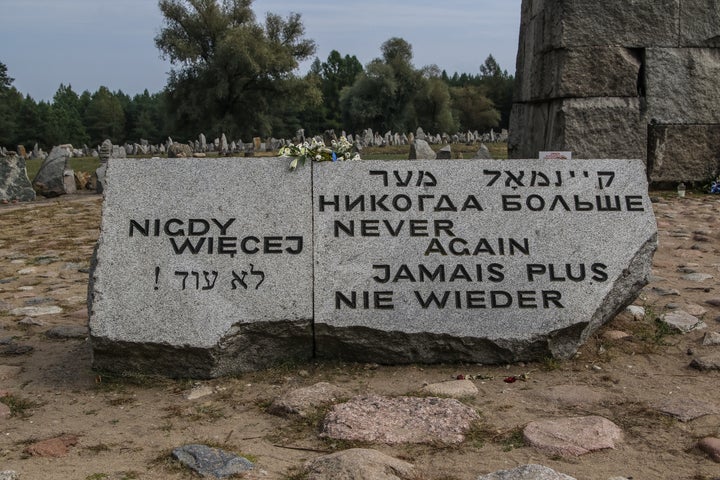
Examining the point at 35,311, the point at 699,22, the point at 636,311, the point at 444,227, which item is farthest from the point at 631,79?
the point at 35,311

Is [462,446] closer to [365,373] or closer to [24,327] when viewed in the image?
[365,373]

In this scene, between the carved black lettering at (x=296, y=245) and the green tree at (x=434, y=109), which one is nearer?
the carved black lettering at (x=296, y=245)

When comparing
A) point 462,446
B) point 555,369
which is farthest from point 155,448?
point 555,369

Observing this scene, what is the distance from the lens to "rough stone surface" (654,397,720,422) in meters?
3.40

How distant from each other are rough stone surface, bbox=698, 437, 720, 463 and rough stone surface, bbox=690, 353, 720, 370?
97 centimetres

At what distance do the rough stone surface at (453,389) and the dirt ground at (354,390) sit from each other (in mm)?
68

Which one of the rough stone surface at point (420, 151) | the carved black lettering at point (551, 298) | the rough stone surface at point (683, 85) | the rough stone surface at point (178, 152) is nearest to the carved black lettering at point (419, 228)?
the carved black lettering at point (551, 298)

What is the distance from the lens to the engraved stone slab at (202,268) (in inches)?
157

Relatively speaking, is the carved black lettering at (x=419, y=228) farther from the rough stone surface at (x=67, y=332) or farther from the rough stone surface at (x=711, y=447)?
the rough stone surface at (x=67, y=332)

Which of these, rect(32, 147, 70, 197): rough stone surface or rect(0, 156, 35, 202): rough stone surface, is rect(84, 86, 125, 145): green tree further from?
rect(0, 156, 35, 202): rough stone surface

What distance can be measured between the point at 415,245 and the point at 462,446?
1376 millimetres

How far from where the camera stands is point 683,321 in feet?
15.6

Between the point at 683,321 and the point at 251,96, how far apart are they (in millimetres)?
38271

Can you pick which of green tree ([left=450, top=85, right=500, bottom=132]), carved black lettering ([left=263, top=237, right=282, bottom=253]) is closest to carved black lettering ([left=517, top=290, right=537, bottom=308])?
carved black lettering ([left=263, top=237, right=282, bottom=253])
